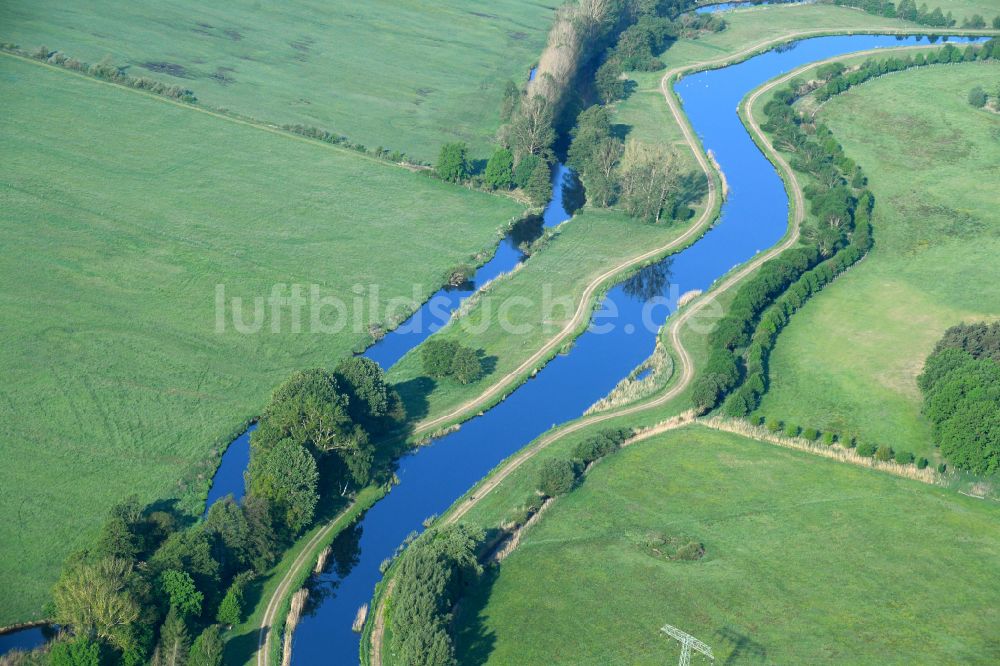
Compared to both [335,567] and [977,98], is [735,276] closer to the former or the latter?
[335,567]

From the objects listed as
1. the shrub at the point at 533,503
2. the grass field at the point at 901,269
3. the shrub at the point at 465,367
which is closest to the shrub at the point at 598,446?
the shrub at the point at 533,503

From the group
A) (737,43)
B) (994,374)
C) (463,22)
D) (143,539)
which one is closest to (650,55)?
(737,43)

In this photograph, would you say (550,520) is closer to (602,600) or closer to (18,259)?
(602,600)

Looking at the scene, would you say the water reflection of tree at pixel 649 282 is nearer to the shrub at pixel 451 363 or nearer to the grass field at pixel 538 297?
the grass field at pixel 538 297

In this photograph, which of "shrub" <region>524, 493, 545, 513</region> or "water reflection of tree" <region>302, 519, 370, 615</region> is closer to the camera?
"water reflection of tree" <region>302, 519, 370, 615</region>

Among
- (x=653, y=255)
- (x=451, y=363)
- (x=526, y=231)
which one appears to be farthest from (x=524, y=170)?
(x=451, y=363)

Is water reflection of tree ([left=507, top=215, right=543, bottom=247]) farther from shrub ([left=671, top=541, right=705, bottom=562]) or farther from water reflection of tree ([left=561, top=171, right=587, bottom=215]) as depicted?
shrub ([left=671, top=541, right=705, bottom=562])

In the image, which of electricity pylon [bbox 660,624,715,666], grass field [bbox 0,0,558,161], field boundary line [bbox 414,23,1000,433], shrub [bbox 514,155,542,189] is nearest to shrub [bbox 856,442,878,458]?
field boundary line [bbox 414,23,1000,433]
